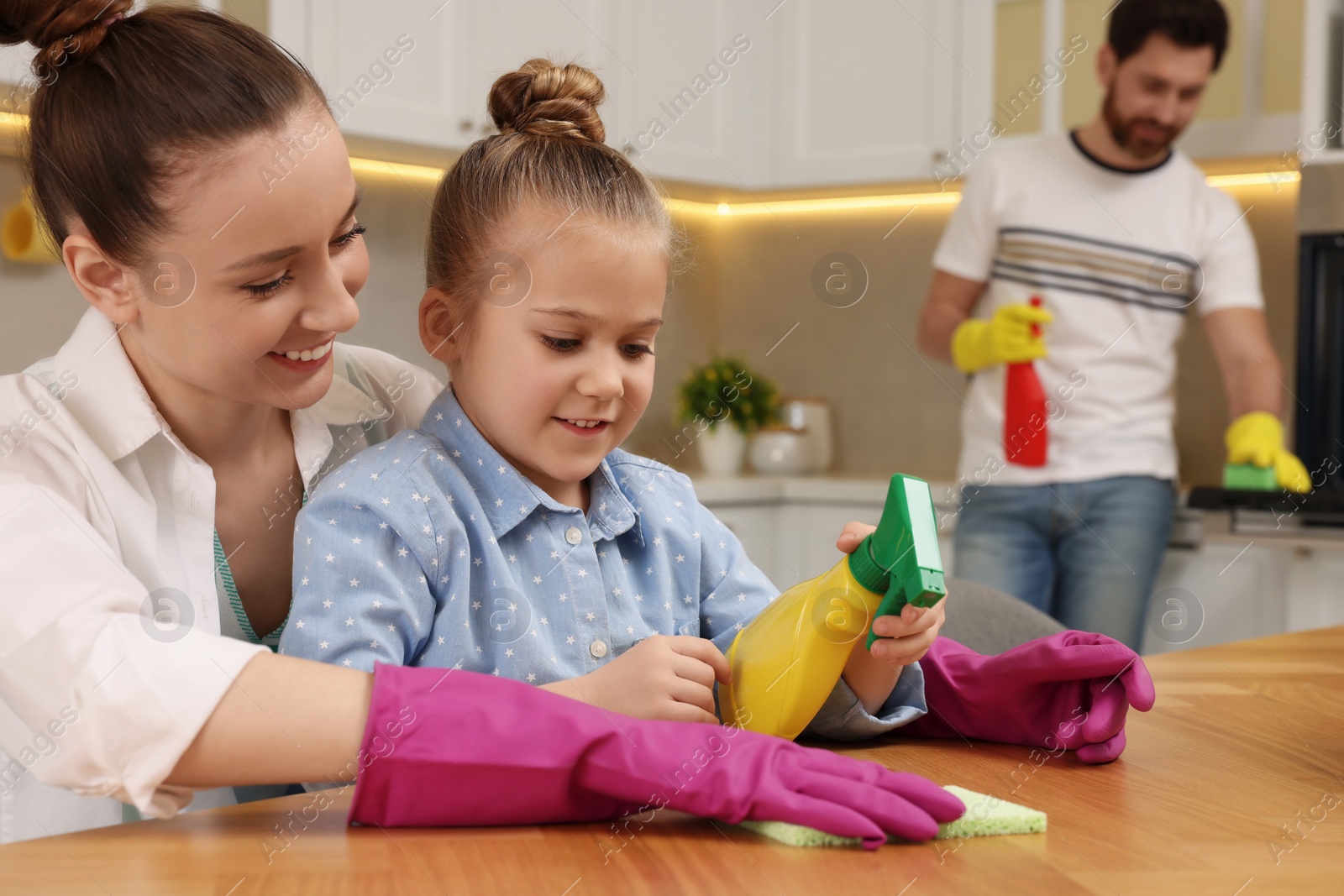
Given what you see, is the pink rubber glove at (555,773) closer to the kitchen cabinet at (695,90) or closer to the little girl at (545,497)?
the little girl at (545,497)

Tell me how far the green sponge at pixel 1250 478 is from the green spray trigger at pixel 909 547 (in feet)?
6.22

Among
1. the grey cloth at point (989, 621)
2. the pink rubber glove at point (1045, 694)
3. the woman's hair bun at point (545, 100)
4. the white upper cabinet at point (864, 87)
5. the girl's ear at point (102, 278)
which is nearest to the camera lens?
the pink rubber glove at point (1045, 694)

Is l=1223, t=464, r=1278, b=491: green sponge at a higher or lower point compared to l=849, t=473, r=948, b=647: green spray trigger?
lower

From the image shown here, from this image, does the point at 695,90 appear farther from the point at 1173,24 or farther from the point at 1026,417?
the point at 1026,417

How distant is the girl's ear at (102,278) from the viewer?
85 cm

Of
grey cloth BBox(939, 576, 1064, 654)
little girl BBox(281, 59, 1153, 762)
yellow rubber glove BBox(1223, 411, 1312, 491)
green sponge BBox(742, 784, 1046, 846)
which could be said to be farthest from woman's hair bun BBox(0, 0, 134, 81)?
yellow rubber glove BBox(1223, 411, 1312, 491)

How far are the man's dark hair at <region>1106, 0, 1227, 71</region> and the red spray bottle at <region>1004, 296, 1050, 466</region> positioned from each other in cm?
54

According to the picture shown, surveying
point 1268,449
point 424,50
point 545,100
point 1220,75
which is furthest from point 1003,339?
point 545,100

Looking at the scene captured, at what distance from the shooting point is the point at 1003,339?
89.8 inches

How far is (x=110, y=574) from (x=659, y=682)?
0.29 m

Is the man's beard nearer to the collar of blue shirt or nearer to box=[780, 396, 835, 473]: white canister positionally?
box=[780, 396, 835, 473]: white canister

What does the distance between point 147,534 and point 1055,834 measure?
602 millimetres

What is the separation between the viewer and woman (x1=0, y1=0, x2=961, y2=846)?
1.90 feet

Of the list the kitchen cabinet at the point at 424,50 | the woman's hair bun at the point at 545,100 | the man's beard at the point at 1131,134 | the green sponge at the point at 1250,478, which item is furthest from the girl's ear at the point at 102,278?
the green sponge at the point at 1250,478
